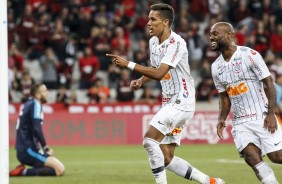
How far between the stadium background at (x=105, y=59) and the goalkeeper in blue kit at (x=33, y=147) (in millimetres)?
5446

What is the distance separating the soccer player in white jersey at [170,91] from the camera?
9836mm

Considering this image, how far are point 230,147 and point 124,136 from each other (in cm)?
300

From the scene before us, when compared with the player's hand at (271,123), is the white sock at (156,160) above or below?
below

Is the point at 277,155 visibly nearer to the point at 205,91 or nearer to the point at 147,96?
the point at 147,96

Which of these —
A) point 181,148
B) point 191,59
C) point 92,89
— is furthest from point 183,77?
point 191,59

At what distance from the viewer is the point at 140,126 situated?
21.6 m

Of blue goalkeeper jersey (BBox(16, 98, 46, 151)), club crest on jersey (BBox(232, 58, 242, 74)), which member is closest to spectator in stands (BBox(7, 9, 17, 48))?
blue goalkeeper jersey (BBox(16, 98, 46, 151))

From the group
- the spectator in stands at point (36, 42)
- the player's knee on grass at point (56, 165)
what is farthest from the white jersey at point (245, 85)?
the spectator in stands at point (36, 42)

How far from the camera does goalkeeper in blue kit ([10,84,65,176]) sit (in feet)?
44.0

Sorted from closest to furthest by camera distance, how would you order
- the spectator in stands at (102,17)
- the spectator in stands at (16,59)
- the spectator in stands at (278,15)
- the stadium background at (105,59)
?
the stadium background at (105,59)
the spectator in stands at (16,59)
the spectator in stands at (102,17)
the spectator in stands at (278,15)

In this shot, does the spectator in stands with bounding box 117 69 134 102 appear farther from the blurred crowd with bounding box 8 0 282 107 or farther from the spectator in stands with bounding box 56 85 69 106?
the spectator in stands with bounding box 56 85 69 106

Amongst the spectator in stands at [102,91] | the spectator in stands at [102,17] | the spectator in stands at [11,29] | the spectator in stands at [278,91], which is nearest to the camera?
the spectator in stands at [278,91]

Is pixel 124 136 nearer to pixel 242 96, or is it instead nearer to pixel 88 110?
pixel 88 110

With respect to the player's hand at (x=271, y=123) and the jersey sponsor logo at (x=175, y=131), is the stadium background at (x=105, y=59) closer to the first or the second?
the jersey sponsor logo at (x=175, y=131)
